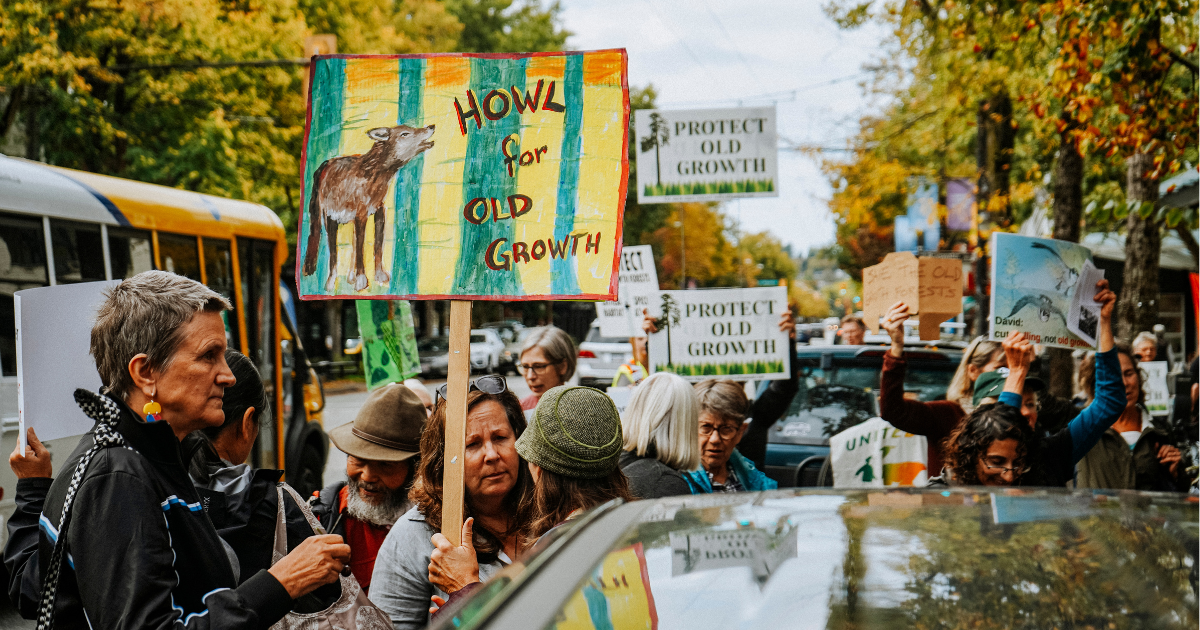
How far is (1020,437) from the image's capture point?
3734 millimetres

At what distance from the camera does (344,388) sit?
2592 centimetres

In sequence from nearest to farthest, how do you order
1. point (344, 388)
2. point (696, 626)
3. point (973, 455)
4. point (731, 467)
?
point (696, 626), point (973, 455), point (731, 467), point (344, 388)

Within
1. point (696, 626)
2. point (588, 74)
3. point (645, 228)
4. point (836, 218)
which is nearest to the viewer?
point (696, 626)

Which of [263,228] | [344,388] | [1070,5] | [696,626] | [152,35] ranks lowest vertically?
[344,388]

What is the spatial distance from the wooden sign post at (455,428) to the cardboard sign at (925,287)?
2.75m

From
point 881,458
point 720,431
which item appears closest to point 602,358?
point 881,458

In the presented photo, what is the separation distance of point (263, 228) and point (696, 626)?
8309 millimetres

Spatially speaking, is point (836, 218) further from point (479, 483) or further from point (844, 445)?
point (479, 483)

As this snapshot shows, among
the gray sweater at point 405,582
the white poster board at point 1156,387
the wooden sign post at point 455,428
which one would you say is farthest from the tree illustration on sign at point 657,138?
the gray sweater at point 405,582

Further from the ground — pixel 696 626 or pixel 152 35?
pixel 152 35

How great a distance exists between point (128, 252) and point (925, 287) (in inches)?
215

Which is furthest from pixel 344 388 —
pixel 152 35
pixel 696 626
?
pixel 696 626

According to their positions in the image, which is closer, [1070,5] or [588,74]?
[588,74]

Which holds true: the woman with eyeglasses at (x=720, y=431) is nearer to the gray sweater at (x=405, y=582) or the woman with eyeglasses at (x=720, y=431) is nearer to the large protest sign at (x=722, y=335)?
the large protest sign at (x=722, y=335)
